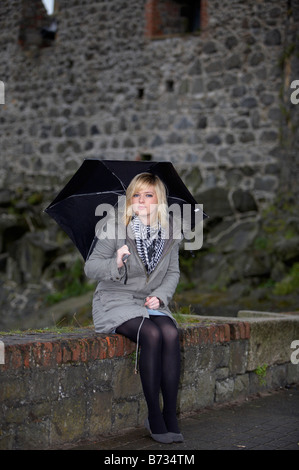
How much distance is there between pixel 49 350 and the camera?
3.95 m

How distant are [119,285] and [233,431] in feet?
3.85

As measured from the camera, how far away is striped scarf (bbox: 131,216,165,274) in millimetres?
4535

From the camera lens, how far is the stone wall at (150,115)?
11.7 m

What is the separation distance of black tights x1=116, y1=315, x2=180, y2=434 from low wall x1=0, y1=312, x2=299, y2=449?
0.28 m

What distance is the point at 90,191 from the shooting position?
192 inches

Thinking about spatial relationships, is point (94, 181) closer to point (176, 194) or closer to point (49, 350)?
point (176, 194)

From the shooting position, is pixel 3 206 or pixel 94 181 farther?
pixel 3 206

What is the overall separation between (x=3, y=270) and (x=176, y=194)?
9.89 meters

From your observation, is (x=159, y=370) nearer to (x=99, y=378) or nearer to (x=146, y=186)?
(x=99, y=378)
